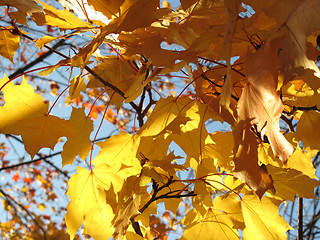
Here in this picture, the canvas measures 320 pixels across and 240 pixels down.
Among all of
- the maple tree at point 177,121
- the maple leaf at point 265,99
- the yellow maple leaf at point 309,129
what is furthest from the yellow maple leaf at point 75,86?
the yellow maple leaf at point 309,129

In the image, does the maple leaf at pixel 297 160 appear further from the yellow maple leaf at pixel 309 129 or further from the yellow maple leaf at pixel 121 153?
the yellow maple leaf at pixel 121 153

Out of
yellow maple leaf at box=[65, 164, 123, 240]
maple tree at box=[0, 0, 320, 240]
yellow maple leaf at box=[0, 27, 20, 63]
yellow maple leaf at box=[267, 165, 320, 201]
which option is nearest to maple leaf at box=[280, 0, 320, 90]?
maple tree at box=[0, 0, 320, 240]

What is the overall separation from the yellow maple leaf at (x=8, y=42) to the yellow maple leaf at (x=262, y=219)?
2.21 ft

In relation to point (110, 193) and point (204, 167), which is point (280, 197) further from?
point (110, 193)

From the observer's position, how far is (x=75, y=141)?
0.65 m

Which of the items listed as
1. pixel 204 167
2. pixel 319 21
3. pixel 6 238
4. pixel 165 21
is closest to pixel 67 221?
pixel 204 167

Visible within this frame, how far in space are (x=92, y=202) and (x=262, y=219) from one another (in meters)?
0.40

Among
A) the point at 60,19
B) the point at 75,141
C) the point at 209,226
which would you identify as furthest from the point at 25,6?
the point at 209,226

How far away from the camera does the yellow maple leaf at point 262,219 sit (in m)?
0.66

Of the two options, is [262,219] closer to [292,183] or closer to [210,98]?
[292,183]

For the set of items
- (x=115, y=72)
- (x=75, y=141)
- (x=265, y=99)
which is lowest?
(x=265, y=99)

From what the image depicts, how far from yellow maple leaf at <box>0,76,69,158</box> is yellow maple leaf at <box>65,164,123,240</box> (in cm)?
11

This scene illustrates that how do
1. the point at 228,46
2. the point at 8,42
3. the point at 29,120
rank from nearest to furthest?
the point at 228,46
the point at 29,120
the point at 8,42

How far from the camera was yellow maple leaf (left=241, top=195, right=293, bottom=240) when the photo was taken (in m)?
0.66
